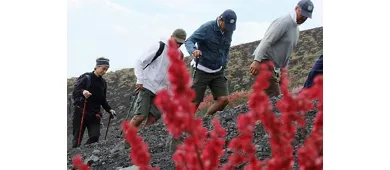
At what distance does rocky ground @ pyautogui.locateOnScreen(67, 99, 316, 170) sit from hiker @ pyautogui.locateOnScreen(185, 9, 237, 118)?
77 millimetres

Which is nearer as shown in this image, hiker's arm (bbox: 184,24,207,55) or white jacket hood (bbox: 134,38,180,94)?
hiker's arm (bbox: 184,24,207,55)

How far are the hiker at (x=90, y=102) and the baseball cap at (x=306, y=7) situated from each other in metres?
0.76

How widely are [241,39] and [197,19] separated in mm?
172

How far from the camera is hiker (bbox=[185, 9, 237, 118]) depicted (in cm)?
186

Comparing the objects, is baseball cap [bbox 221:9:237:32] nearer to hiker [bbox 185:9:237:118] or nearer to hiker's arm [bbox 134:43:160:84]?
hiker [bbox 185:9:237:118]

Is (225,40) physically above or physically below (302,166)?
above

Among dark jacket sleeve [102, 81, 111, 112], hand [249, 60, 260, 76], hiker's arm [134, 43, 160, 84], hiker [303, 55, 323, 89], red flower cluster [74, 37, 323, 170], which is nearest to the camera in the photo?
red flower cluster [74, 37, 323, 170]

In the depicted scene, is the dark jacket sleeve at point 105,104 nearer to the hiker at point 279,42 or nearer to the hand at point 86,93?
the hand at point 86,93

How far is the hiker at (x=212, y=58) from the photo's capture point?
73.2 inches

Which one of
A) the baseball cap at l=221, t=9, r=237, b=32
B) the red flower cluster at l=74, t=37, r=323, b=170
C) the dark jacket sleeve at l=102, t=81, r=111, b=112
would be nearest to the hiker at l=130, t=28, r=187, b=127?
the dark jacket sleeve at l=102, t=81, r=111, b=112

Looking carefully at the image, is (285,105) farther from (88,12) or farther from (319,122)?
(88,12)
